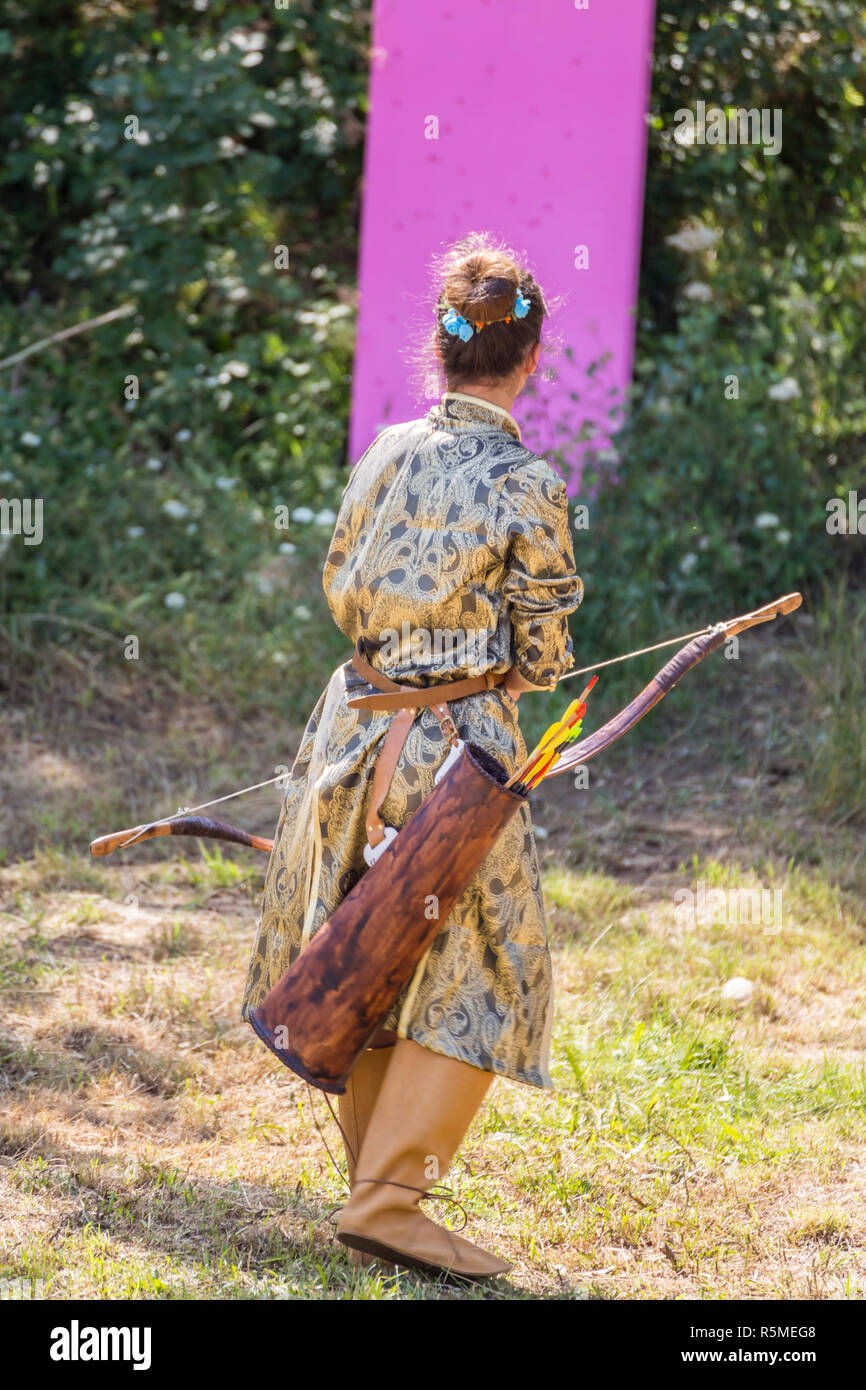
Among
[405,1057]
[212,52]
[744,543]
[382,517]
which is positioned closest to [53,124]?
[212,52]

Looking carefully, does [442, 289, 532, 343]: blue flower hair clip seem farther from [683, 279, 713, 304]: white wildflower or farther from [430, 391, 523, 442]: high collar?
[683, 279, 713, 304]: white wildflower

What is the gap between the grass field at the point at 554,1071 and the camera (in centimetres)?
262

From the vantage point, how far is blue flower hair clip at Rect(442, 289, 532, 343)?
241 cm

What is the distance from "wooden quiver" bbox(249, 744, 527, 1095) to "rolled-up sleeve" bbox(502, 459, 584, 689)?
215 mm

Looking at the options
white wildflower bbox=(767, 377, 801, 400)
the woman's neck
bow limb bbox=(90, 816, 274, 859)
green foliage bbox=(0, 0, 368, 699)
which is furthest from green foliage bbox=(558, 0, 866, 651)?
the woman's neck

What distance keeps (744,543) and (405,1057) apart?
3.68 m

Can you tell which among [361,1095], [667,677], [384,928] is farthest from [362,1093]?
[667,677]

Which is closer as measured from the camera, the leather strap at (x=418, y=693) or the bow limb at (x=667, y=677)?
the leather strap at (x=418, y=693)

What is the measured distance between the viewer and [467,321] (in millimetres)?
2422

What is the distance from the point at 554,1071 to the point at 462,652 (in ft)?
4.22

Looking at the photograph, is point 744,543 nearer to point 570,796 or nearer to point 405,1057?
point 570,796

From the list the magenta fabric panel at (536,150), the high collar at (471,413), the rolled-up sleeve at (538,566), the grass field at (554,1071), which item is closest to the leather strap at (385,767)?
the rolled-up sleeve at (538,566)

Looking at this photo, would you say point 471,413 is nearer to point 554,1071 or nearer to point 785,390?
point 554,1071

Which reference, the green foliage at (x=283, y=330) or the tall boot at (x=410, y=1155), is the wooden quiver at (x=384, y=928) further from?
the green foliage at (x=283, y=330)
